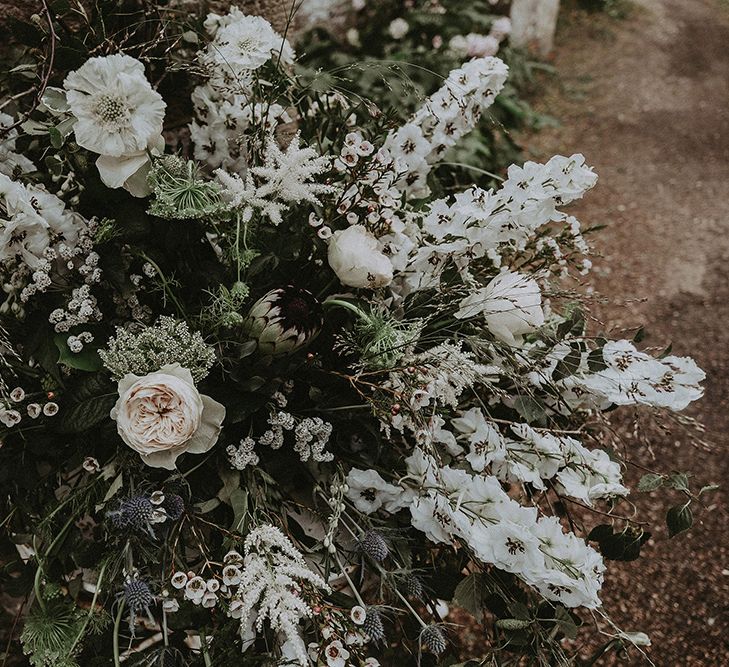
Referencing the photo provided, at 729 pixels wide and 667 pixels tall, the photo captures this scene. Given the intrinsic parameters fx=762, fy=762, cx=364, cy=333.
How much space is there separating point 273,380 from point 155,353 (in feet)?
0.64

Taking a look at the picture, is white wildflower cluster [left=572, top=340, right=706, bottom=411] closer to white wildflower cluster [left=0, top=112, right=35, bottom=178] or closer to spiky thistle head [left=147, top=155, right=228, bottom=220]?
spiky thistle head [left=147, top=155, right=228, bottom=220]

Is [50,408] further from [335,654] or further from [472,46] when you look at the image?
[472,46]

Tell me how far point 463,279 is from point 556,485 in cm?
43

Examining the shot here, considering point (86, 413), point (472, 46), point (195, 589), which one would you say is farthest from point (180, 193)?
point (472, 46)

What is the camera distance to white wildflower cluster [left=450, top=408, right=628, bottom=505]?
4.16 feet

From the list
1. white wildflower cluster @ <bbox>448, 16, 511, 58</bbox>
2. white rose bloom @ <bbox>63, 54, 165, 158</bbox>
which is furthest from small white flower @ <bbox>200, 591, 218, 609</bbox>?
white wildflower cluster @ <bbox>448, 16, 511, 58</bbox>

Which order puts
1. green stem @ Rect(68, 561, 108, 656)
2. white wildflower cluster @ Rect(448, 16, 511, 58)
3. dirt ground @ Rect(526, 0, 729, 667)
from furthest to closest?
white wildflower cluster @ Rect(448, 16, 511, 58), dirt ground @ Rect(526, 0, 729, 667), green stem @ Rect(68, 561, 108, 656)

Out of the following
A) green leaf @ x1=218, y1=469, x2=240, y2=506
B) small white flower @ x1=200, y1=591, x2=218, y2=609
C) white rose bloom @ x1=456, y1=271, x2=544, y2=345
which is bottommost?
green leaf @ x1=218, y1=469, x2=240, y2=506

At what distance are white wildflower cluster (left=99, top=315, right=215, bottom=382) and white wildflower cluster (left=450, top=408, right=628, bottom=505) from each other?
1.51ft

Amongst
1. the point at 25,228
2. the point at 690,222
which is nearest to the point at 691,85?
the point at 690,222

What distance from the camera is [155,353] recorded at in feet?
3.83

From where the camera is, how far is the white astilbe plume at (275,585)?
100 centimetres

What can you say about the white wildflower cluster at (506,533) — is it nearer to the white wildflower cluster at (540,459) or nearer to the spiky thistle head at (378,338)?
the white wildflower cluster at (540,459)

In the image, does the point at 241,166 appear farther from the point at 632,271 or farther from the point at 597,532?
the point at 632,271
